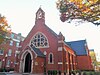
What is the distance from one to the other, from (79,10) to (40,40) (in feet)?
63.4

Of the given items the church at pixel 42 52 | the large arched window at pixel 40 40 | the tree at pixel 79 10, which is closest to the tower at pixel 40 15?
the church at pixel 42 52

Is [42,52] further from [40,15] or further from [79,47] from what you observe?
[79,47]

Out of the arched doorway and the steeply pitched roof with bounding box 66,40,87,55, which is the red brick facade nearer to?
the arched doorway

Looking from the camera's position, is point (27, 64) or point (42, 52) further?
point (42, 52)

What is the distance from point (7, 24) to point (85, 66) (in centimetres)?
2637

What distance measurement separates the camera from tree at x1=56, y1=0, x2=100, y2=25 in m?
11.4

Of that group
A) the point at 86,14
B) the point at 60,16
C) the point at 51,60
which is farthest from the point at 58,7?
the point at 51,60

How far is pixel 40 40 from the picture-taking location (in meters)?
30.5

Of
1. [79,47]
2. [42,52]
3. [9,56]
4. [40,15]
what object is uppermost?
[40,15]

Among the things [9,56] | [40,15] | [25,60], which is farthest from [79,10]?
[9,56]

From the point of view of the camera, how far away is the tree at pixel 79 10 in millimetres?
11391

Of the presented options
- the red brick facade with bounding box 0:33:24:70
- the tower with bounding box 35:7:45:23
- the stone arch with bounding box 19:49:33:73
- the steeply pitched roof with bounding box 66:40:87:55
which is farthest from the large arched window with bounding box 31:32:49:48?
the red brick facade with bounding box 0:33:24:70

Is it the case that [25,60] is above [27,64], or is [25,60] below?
above

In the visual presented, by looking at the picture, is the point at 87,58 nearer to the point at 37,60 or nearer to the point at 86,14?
the point at 37,60
